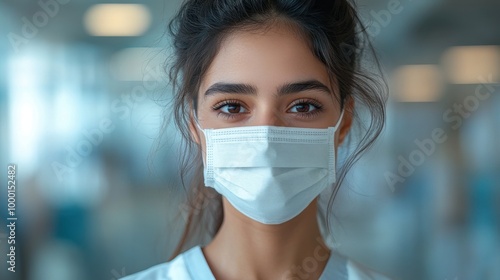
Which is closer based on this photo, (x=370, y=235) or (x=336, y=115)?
(x=336, y=115)

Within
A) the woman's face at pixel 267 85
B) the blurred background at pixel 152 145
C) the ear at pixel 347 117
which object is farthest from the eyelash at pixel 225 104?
the blurred background at pixel 152 145

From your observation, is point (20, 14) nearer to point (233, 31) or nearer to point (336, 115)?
point (233, 31)

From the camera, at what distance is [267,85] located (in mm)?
1232

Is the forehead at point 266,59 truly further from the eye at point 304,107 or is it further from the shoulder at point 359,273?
the shoulder at point 359,273

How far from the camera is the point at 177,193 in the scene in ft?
7.47

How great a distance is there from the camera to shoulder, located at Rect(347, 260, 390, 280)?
4.49ft

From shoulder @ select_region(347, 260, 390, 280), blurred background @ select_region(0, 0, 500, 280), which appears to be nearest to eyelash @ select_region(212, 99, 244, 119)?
shoulder @ select_region(347, 260, 390, 280)

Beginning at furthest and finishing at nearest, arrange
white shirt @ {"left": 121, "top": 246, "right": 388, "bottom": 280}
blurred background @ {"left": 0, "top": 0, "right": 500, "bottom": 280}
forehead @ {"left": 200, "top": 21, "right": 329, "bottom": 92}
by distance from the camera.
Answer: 1. blurred background @ {"left": 0, "top": 0, "right": 500, "bottom": 280}
2. white shirt @ {"left": 121, "top": 246, "right": 388, "bottom": 280}
3. forehead @ {"left": 200, "top": 21, "right": 329, "bottom": 92}

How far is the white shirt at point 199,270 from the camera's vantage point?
1.34 m

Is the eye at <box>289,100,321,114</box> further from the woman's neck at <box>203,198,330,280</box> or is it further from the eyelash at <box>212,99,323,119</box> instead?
the woman's neck at <box>203,198,330,280</box>

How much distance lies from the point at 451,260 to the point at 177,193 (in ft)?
3.60

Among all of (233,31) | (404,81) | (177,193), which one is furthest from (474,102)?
(233,31)

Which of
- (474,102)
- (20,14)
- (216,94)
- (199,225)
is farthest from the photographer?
(474,102)

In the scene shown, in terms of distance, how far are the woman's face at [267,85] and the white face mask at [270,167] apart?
25mm
